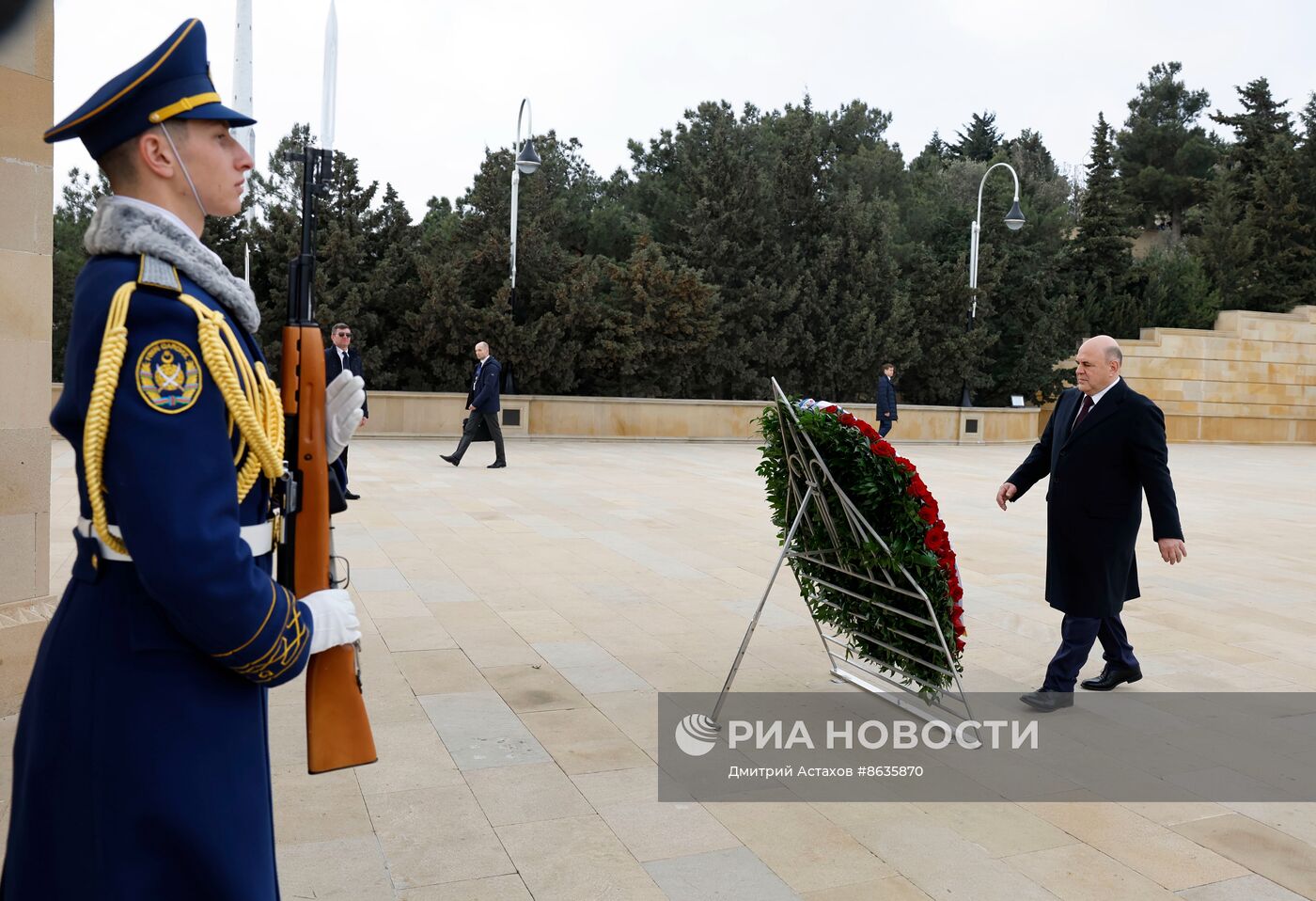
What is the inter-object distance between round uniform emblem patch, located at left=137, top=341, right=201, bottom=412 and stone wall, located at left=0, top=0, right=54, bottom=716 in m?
3.28

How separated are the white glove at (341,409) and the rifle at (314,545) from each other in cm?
4

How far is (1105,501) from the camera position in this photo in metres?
5.29

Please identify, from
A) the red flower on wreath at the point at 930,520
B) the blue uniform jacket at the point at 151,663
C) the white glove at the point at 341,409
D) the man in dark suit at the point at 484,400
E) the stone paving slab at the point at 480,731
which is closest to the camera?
the blue uniform jacket at the point at 151,663

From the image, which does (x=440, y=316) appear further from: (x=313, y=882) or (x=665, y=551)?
Result: (x=313, y=882)

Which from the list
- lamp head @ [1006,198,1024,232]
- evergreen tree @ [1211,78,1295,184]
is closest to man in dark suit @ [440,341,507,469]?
lamp head @ [1006,198,1024,232]

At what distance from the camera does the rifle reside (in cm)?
207

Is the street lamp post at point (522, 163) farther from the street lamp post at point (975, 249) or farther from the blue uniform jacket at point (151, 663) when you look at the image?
the blue uniform jacket at point (151, 663)

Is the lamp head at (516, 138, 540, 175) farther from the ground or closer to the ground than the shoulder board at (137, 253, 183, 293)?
farther from the ground

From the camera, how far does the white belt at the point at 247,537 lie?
181 cm

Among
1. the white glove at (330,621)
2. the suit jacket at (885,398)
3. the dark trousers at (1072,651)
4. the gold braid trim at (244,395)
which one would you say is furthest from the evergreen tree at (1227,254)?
the gold braid trim at (244,395)

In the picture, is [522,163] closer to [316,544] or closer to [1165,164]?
[316,544]

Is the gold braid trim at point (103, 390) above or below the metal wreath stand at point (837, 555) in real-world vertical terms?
above

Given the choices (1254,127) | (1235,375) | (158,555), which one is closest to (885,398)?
(1235,375)

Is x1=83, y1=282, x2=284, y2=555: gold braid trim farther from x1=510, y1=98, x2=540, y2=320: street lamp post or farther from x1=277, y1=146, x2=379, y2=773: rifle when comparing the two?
x1=510, y1=98, x2=540, y2=320: street lamp post
